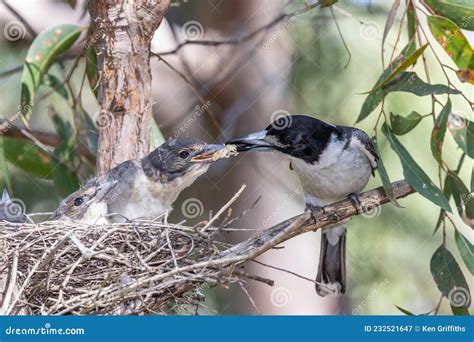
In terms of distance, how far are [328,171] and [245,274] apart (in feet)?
3.26

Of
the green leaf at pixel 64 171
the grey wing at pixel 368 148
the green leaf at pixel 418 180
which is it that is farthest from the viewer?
the green leaf at pixel 64 171

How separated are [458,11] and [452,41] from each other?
155 millimetres

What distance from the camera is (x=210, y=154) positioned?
4074 millimetres

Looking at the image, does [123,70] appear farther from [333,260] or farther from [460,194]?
[460,194]

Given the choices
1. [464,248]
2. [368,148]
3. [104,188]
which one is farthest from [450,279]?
[104,188]

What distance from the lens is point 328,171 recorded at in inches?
159

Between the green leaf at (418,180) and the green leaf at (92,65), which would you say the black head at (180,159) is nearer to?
the green leaf at (418,180)

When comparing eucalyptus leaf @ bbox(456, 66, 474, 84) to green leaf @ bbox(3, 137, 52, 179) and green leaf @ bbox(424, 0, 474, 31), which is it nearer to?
green leaf @ bbox(424, 0, 474, 31)

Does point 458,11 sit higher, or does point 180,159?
point 458,11

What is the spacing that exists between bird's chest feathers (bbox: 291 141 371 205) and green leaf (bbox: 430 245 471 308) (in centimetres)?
52

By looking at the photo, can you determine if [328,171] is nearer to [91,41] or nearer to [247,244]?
[247,244]

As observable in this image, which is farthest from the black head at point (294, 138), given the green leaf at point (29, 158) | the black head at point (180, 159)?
the green leaf at point (29, 158)

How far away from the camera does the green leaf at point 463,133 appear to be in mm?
3982

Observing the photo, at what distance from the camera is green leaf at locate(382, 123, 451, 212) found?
3.63 meters
